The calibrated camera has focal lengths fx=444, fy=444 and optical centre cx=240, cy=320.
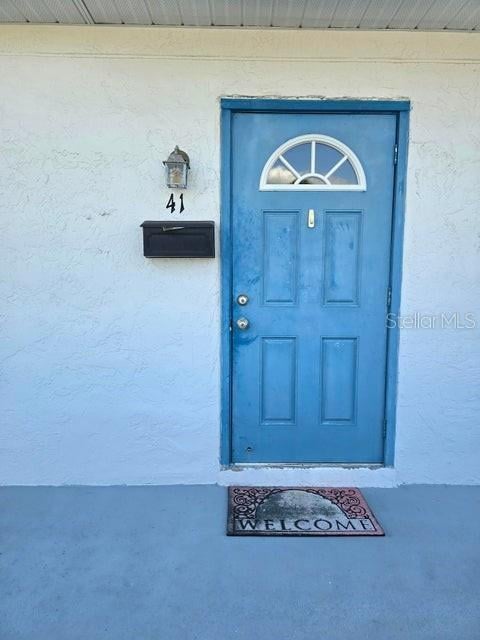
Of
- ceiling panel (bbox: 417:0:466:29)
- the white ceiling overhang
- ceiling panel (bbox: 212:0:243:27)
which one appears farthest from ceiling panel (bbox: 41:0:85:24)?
ceiling panel (bbox: 417:0:466:29)

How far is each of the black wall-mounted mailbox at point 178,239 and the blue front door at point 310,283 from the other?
19cm

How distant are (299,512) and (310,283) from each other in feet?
4.46

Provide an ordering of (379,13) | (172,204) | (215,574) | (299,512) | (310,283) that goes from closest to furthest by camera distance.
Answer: (215,574) → (379,13) → (299,512) → (172,204) → (310,283)

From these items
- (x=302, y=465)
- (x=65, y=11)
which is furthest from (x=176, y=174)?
(x=302, y=465)

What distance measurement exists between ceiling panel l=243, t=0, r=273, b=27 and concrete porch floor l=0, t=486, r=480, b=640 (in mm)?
2788

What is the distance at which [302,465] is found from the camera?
287 cm

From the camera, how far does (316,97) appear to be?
263 centimetres

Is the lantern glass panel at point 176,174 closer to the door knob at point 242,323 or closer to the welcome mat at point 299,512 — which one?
the door knob at point 242,323

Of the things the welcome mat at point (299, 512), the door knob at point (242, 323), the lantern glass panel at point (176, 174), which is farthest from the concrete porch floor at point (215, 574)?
the lantern glass panel at point (176, 174)

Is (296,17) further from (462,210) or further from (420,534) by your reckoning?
(420,534)

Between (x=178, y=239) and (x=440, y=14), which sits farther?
(x=178, y=239)

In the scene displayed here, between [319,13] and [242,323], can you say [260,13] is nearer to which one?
[319,13]

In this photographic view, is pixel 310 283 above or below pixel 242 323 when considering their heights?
above

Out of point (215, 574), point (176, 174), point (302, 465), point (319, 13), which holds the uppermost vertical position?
point (319, 13)
